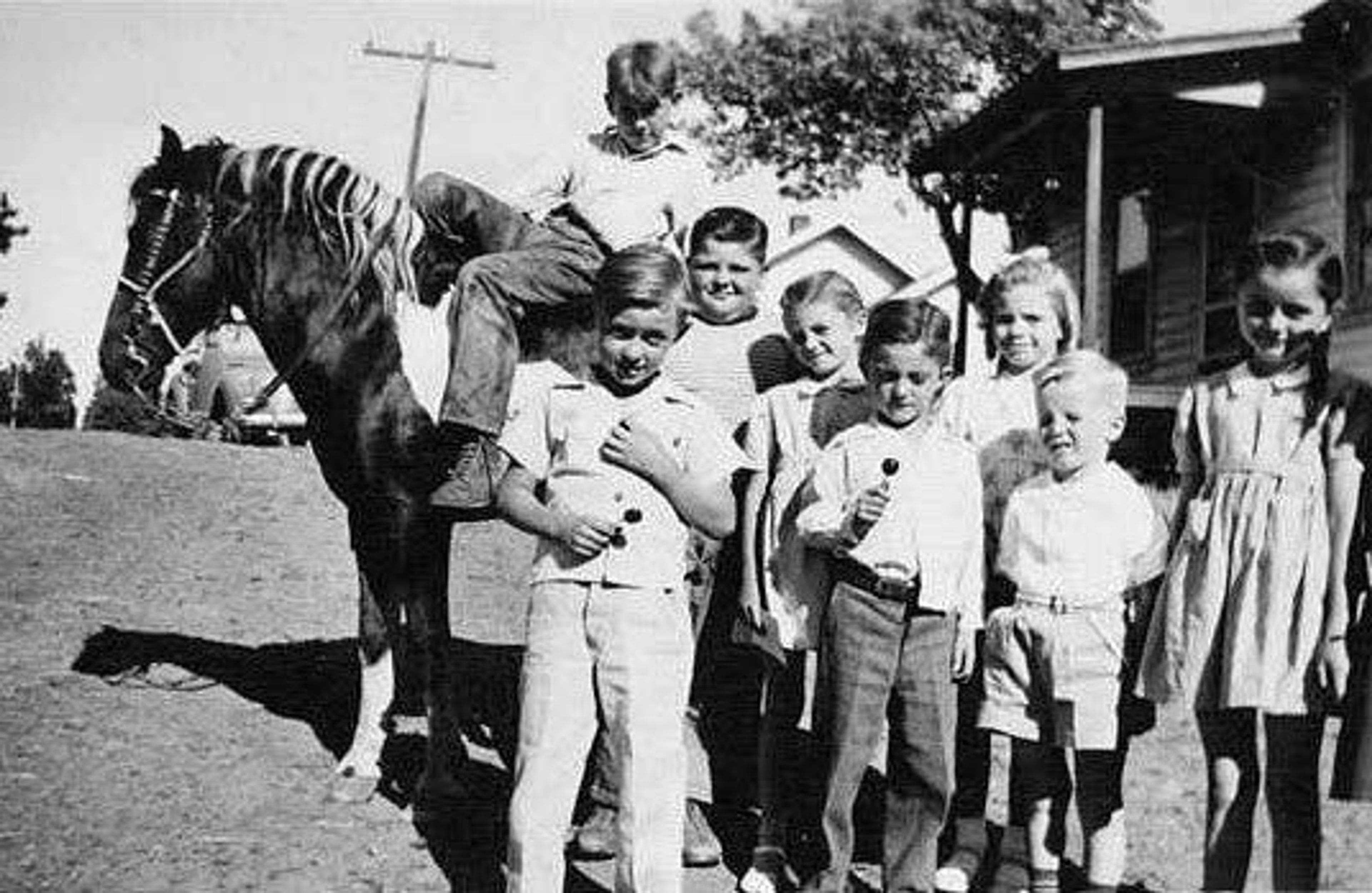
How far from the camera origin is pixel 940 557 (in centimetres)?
370

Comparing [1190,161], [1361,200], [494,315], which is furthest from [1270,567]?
[1190,161]

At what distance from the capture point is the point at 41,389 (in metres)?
22.4

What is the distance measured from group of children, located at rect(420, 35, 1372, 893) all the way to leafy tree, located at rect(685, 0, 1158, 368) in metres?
24.3

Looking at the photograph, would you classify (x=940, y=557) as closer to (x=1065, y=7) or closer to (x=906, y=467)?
(x=906, y=467)

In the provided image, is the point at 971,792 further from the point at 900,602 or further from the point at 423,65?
the point at 423,65

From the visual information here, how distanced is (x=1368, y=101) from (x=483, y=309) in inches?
442

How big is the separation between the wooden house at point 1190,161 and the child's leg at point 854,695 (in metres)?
9.40

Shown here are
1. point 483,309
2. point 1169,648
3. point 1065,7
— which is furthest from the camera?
point 1065,7

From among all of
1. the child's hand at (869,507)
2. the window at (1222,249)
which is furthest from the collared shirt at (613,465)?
the window at (1222,249)

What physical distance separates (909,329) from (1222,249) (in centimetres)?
1253

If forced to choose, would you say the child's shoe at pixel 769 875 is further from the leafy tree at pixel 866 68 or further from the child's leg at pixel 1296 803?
the leafy tree at pixel 866 68

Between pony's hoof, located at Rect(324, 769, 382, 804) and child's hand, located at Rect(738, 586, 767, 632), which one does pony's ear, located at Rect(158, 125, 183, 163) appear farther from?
child's hand, located at Rect(738, 586, 767, 632)

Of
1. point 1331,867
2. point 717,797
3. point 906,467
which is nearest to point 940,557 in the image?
point 906,467

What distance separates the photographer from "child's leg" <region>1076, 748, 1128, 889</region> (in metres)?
3.74
